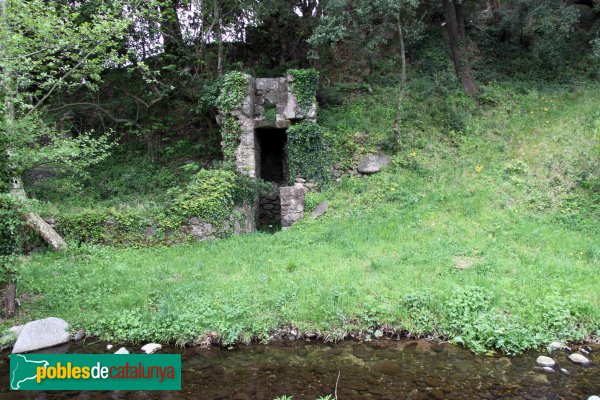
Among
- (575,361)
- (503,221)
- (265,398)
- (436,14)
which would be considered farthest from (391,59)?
(265,398)

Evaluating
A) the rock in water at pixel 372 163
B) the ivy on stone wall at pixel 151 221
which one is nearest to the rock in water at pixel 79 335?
the ivy on stone wall at pixel 151 221

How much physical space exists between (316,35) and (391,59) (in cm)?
612

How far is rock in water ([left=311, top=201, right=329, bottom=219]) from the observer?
38.3 feet

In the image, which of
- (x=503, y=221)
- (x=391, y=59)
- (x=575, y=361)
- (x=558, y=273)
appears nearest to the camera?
(x=575, y=361)

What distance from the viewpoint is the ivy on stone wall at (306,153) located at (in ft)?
42.4

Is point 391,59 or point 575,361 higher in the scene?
point 391,59

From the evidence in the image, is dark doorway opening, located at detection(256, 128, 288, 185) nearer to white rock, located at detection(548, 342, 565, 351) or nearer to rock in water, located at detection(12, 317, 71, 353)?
rock in water, located at detection(12, 317, 71, 353)

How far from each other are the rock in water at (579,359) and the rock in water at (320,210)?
7.02 meters

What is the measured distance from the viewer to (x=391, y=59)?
17.6m

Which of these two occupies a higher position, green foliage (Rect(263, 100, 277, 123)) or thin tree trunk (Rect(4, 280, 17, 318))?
green foliage (Rect(263, 100, 277, 123))

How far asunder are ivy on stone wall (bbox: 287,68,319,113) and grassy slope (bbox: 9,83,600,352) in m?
2.88

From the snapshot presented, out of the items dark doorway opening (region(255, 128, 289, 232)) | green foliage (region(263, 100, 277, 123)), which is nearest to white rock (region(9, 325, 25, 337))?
dark doorway opening (region(255, 128, 289, 232))

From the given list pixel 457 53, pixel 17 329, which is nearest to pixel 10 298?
pixel 17 329

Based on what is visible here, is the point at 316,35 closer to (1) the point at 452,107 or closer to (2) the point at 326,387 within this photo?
(1) the point at 452,107
